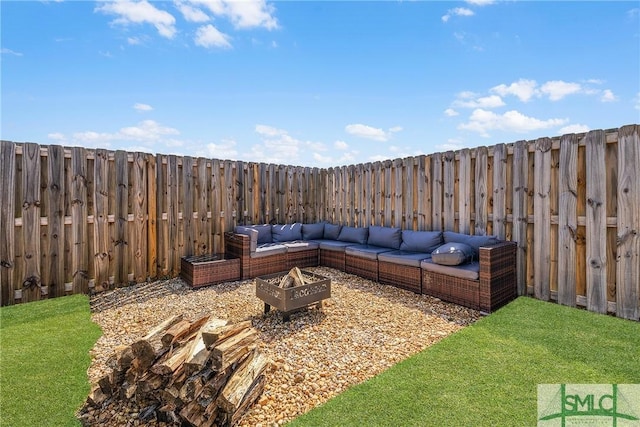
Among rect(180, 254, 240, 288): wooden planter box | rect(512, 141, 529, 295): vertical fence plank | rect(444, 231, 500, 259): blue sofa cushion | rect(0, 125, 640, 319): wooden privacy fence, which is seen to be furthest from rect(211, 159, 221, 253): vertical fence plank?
rect(512, 141, 529, 295): vertical fence plank

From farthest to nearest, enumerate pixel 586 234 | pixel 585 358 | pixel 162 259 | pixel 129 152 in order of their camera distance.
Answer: pixel 162 259, pixel 129 152, pixel 586 234, pixel 585 358

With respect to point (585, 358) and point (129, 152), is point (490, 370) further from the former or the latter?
point (129, 152)

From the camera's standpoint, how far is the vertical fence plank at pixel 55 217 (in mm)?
4406

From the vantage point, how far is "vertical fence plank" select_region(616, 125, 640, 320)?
342 centimetres

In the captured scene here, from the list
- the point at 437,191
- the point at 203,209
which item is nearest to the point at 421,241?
the point at 437,191

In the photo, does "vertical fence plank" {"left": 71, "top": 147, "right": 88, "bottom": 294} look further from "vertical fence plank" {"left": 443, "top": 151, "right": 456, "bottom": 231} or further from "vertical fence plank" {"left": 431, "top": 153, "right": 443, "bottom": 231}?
"vertical fence plank" {"left": 443, "top": 151, "right": 456, "bottom": 231}

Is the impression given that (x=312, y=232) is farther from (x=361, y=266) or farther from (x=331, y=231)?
(x=361, y=266)

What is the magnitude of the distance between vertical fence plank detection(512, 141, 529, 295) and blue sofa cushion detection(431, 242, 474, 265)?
2.48 feet

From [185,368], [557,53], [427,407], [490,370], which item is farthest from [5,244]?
[557,53]

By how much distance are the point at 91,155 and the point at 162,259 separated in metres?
2.15

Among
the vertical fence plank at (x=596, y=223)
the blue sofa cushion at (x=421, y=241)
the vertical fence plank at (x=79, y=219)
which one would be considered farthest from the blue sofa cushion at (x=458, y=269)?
the vertical fence plank at (x=79, y=219)

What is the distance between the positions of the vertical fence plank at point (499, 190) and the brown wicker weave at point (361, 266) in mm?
2065

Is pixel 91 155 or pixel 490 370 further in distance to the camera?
pixel 91 155

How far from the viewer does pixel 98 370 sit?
245 centimetres
